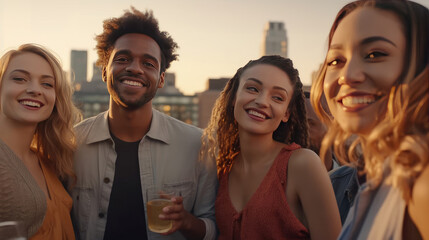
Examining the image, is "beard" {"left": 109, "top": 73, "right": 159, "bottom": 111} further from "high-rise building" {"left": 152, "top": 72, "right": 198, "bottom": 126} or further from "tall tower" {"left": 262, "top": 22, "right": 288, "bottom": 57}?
"tall tower" {"left": 262, "top": 22, "right": 288, "bottom": 57}

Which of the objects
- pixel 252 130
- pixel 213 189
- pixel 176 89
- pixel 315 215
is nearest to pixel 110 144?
pixel 213 189

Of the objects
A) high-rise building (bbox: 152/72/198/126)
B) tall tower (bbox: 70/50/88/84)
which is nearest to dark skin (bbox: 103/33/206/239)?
high-rise building (bbox: 152/72/198/126)

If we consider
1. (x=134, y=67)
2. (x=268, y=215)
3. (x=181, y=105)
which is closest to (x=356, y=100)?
(x=268, y=215)

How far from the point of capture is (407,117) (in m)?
1.14

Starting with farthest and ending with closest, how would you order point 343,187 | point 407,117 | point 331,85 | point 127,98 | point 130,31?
point 130,31 < point 127,98 < point 343,187 < point 331,85 < point 407,117

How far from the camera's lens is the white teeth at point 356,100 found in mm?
1296

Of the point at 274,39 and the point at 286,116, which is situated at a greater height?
the point at 274,39

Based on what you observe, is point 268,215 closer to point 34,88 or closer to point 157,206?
point 157,206

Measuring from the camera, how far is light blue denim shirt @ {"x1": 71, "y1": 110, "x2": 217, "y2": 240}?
323cm

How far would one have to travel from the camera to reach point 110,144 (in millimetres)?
3410

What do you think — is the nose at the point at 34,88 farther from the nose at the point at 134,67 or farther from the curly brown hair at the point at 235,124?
the curly brown hair at the point at 235,124

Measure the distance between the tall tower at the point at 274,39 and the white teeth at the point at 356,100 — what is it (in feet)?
617

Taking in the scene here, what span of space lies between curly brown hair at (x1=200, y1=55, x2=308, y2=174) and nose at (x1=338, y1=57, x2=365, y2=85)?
4.77 feet

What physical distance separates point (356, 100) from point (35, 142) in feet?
9.94
